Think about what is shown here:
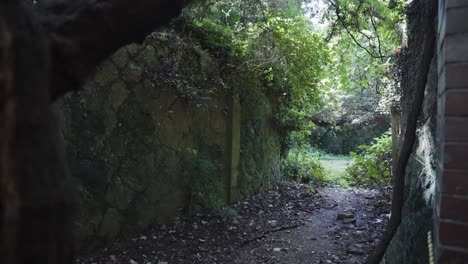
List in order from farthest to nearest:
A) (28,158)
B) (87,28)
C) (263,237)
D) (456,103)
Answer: (263,237)
(456,103)
(87,28)
(28,158)

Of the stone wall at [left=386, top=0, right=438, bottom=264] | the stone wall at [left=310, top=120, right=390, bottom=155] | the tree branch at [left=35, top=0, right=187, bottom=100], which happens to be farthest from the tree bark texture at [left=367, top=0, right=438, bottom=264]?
the stone wall at [left=310, top=120, right=390, bottom=155]

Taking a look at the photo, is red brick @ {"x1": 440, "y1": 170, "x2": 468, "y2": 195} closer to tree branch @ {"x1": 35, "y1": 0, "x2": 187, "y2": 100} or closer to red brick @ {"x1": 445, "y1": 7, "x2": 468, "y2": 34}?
red brick @ {"x1": 445, "y1": 7, "x2": 468, "y2": 34}

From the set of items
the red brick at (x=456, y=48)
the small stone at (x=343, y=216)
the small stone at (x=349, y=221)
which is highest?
the red brick at (x=456, y=48)

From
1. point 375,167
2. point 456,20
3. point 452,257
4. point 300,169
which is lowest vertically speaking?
point 300,169

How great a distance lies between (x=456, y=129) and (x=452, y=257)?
45 centimetres

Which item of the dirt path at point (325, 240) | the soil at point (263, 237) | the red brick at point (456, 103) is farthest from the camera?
the dirt path at point (325, 240)

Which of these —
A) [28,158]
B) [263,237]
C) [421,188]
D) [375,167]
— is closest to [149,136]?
[263,237]

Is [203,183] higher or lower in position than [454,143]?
lower

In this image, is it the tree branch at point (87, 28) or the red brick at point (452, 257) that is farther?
the red brick at point (452, 257)

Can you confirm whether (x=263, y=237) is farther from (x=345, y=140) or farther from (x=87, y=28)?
(x=345, y=140)

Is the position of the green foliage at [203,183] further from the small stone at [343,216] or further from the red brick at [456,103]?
the red brick at [456,103]

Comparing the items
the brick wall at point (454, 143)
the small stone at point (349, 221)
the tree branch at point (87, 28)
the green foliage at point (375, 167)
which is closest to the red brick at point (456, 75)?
the brick wall at point (454, 143)

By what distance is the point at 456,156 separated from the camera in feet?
3.98

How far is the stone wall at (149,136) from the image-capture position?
3.31m
